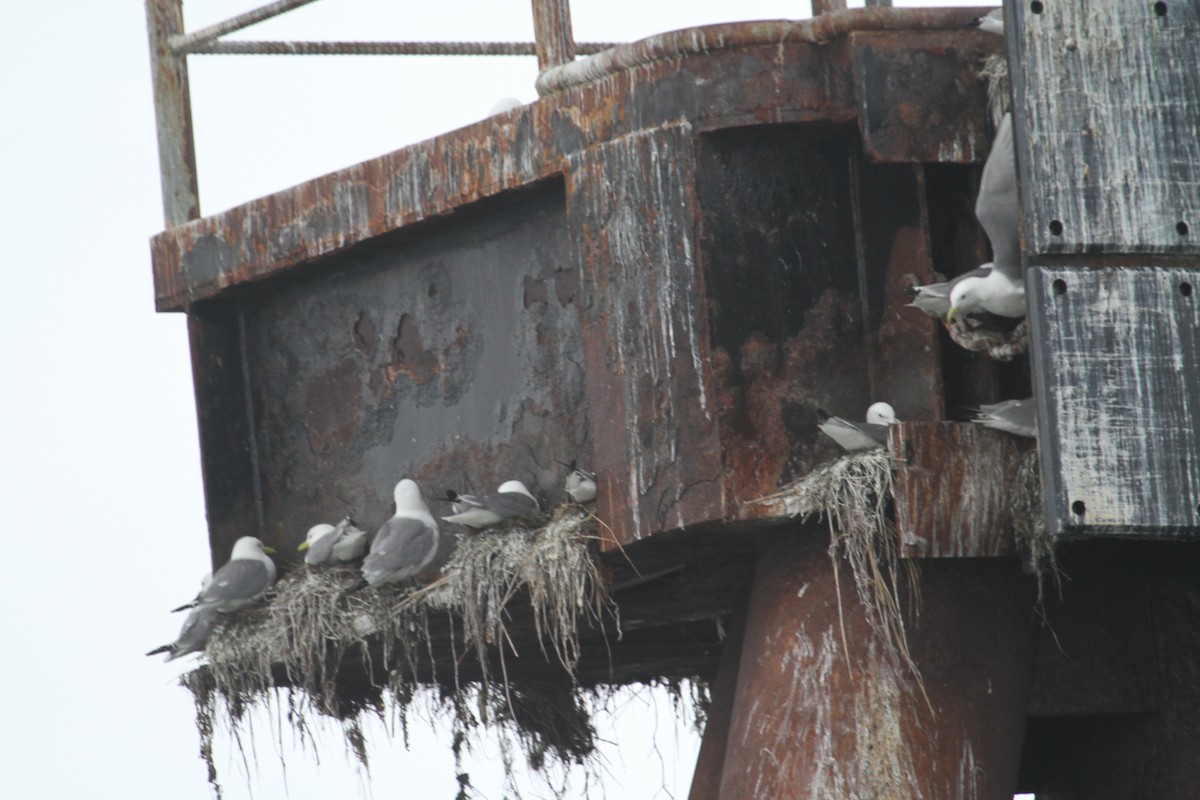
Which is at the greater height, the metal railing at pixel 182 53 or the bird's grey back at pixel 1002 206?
the metal railing at pixel 182 53

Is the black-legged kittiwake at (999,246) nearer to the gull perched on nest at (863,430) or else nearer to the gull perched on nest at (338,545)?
the gull perched on nest at (863,430)

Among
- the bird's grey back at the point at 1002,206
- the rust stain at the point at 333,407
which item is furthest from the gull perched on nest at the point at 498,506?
the bird's grey back at the point at 1002,206

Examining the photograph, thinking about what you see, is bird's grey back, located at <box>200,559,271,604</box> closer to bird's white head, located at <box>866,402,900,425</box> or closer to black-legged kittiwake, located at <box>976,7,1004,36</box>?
bird's white head, located at <box>866,402,900,425</box>

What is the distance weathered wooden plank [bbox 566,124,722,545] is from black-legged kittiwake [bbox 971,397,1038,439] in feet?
3.08

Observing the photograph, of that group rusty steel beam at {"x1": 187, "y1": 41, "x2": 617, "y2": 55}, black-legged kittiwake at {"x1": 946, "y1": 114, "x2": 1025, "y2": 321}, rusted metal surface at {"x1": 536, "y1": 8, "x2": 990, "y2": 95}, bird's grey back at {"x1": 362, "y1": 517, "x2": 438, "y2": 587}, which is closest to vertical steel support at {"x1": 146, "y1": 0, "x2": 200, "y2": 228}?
rusty steel beam at {"x1": 187, "y1": 41, "x2": 617, "y2": 55}

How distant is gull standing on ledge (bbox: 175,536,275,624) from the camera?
959 centimetres

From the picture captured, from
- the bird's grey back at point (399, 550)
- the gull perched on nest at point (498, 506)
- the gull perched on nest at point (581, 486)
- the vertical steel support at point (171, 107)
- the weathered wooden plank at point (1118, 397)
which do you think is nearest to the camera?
the weathered wooden plank at point (1118, 397)

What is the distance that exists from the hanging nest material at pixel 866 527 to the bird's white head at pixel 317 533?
2.69m

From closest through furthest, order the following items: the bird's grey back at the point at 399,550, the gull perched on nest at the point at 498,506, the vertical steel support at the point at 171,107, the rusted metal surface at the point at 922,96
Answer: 1. the rusted metal surface at the point at 922,96
2. the gull perched on nest at the point at 498,506
3. the bird's grey back at the point at 399,550
4. the vertical steel support at the point at 171,107

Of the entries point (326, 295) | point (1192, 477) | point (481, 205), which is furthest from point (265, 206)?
point (1192, 477)

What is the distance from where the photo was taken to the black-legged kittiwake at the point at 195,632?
32.7 feet

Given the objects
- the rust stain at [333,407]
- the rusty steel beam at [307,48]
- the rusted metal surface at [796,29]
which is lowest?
the rust stain at [333,407]

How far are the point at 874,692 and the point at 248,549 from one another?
346 cm

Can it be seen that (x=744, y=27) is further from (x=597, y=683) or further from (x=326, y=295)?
(x=597, y=683)
